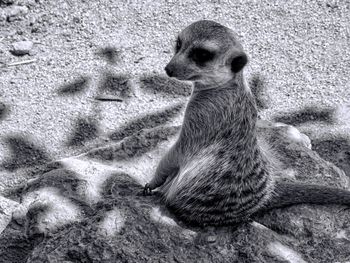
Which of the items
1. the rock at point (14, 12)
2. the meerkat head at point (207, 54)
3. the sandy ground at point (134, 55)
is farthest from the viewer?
the rock at point (14, 12)

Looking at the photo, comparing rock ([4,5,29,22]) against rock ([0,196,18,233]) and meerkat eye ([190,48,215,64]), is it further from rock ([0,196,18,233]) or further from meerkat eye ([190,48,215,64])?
meerkat eye ([190,48,215,64])

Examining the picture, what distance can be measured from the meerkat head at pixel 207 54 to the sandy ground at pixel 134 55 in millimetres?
1276

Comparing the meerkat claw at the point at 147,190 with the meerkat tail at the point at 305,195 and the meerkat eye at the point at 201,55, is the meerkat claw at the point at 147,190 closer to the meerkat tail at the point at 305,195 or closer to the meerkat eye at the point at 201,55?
the meerkat tail at the point at 305,195

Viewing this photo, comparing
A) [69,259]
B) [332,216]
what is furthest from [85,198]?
[332,216]

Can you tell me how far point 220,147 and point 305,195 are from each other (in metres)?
0.36

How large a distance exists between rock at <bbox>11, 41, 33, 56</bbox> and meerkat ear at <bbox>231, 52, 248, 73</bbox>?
6.28 feet

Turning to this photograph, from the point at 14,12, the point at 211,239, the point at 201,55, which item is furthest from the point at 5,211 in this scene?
the point at 14,12

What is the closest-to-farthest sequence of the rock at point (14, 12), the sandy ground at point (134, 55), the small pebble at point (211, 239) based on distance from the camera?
the small pebble at point (211, 239) → the sandy ground at point (134, 55) → the rock at point (14, 12)

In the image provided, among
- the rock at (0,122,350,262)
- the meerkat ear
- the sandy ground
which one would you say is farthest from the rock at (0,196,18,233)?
the meerkat ear

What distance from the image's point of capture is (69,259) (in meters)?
1.96

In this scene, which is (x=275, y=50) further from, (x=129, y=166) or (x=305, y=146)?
(x=129, y=166)

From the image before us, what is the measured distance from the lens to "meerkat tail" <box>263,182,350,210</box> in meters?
2.09

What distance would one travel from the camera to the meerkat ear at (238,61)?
1948 mm

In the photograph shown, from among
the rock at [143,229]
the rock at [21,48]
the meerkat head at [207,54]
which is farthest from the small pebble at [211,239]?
the rock at [21,48]
